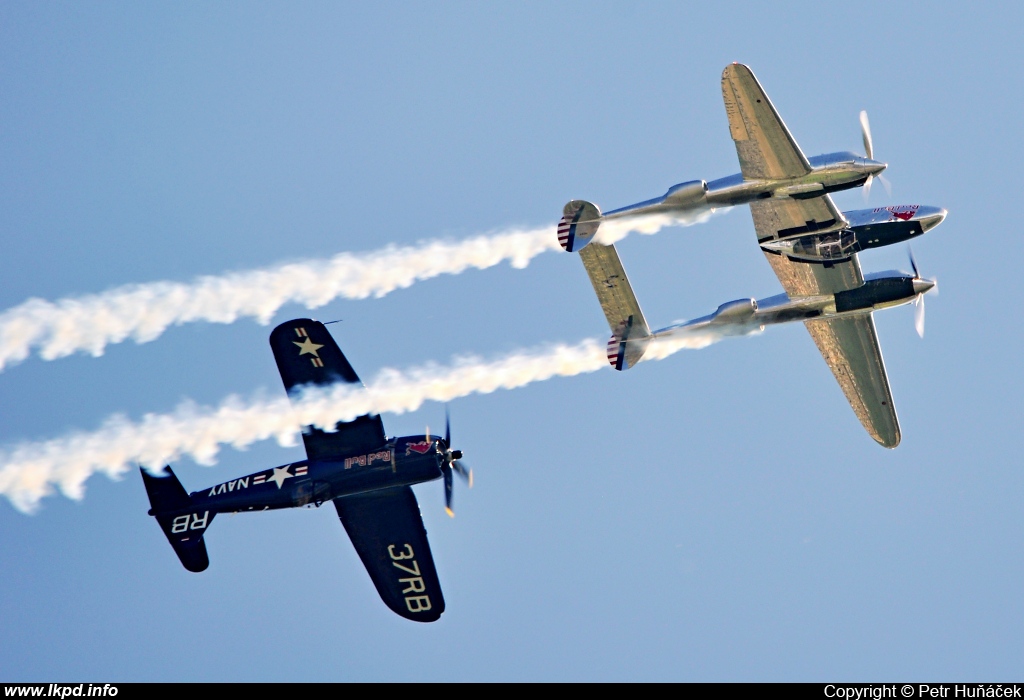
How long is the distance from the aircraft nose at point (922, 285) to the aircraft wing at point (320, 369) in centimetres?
1562

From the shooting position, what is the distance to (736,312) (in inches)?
1698

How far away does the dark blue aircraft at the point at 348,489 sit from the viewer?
40500 millimetres

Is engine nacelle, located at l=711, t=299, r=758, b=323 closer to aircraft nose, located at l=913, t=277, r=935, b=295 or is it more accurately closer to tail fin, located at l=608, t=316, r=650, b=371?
tail fin, located at l=608, t=316, r=650, b=371

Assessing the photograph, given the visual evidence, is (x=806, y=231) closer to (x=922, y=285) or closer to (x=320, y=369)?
(x=922, y=285)

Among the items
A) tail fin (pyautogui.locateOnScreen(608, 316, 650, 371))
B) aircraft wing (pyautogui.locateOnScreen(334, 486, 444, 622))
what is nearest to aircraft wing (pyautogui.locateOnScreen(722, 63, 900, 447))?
tail fin (pyautogui.locateOnScreen(608, 316, 650, 371))

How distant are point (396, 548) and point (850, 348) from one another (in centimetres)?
1545

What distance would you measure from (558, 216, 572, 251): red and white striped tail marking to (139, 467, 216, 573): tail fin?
12.2m

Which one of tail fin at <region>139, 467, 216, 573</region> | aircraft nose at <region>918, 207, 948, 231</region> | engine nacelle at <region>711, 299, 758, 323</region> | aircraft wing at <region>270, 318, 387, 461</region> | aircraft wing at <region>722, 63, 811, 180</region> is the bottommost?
tail fin at <region>139, 467, 216, 573</region>

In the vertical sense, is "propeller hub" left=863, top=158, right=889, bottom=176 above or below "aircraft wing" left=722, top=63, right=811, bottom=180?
below

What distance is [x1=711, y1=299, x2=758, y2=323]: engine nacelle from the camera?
43125mm

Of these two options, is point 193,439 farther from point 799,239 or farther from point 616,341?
point 799,239

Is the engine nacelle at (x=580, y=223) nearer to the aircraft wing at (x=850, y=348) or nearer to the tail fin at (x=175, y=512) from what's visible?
the aircraft wing at (x=850, y=348)

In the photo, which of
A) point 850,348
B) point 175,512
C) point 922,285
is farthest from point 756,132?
point 175,512
